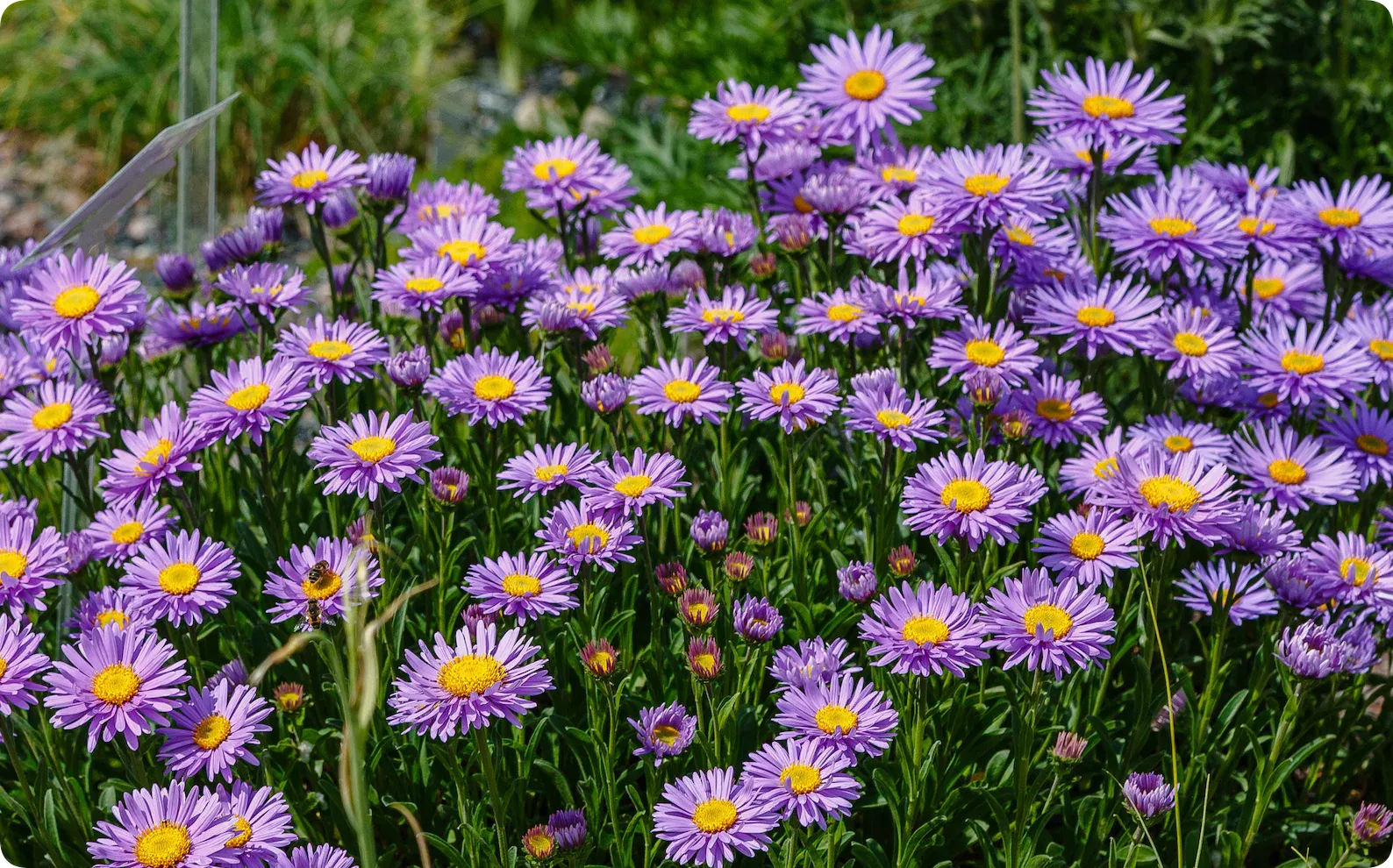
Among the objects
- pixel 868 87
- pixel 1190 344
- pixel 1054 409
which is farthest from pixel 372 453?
pixel 1190 344

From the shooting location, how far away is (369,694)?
1214mm

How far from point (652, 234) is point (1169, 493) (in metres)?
1.09

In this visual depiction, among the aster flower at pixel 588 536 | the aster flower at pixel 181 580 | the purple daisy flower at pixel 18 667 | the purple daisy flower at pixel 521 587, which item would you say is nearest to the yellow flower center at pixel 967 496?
the aster flower at pixel 588 536

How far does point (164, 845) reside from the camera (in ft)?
5.57

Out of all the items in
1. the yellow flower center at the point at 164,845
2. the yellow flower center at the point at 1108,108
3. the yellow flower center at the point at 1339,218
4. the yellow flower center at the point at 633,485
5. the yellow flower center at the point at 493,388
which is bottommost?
the yellow flower center at the point at 164,845

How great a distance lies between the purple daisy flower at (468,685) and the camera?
1.71 meters

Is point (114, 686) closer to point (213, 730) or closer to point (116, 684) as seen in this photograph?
point (116, 684)

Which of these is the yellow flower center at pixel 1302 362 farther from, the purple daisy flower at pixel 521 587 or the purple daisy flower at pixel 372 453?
the purple daisy flower at pixel 372 453

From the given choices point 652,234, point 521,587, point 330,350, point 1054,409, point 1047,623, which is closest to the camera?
point 1047,623

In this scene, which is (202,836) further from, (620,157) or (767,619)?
(620,157)

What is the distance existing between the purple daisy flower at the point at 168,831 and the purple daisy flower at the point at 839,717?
2.43 feet

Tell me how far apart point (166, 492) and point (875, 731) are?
1403 millimetres

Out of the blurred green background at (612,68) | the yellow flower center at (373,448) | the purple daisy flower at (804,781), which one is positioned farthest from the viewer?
the blurred green background at (612,68)

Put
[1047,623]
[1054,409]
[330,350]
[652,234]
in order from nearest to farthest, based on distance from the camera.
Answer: [1047,623] < [330,350] < [1054,409] < [652,234]
